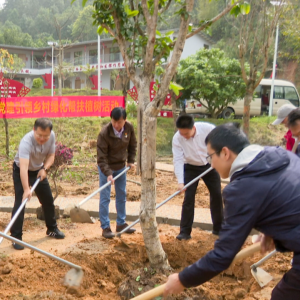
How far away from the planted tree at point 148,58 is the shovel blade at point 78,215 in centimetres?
161

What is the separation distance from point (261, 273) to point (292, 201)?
6.65ft

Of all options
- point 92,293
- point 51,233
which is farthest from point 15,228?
point 92,293

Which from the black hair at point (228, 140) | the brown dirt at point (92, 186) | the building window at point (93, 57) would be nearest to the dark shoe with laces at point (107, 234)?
the brown dirt at point (92, 186)

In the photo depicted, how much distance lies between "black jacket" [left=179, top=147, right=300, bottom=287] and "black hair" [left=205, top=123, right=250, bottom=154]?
4.5 inches

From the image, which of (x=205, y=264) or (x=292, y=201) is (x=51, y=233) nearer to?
(x=205, y=264)

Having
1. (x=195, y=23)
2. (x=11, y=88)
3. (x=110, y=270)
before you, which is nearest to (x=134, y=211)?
(x=110, y=270)

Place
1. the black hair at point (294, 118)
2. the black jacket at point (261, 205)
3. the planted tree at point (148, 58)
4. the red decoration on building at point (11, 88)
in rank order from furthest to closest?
the red decoration on building at point (11, 88) < the black hair at point (294, 118) < the planted tree at point (148, 58) < the black jacket at point (261, 205)

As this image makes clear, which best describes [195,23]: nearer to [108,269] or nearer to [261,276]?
[108,269]

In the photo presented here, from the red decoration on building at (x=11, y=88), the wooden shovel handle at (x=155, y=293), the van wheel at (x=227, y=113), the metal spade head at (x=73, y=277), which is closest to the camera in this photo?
the wooden shovel handle at (x=155, y=293)

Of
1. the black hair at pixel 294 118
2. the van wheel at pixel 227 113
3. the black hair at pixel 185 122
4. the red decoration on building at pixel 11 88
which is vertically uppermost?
the red decoration on building at pixel 11 88

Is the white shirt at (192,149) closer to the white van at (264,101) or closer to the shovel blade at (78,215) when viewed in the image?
the shovel blade at (78,215)

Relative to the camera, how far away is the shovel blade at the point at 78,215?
192 inches

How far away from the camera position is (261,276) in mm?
3438

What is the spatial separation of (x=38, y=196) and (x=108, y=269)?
1376 millimetres
